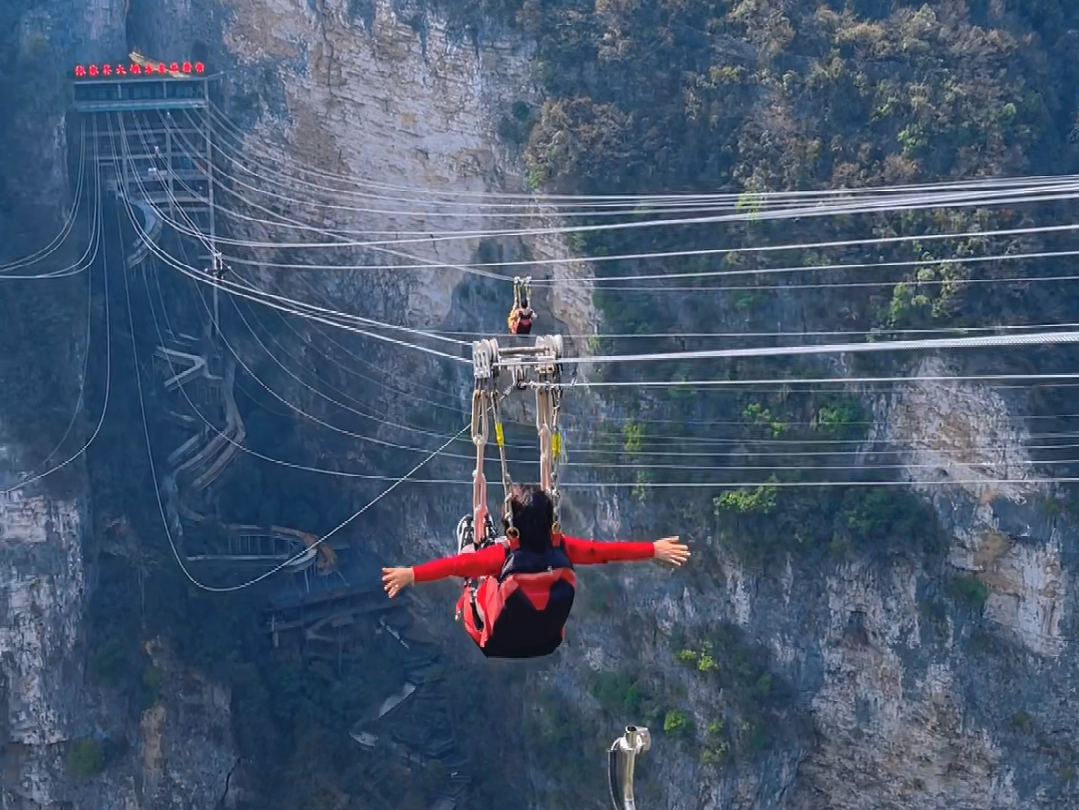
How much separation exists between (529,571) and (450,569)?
1.45ft

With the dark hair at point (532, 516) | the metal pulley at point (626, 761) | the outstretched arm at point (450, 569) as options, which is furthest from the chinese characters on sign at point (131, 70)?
the metal pulley at point (626, 761)

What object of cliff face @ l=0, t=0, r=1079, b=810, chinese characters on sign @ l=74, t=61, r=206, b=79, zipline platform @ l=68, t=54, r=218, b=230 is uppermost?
chinese characters on sign @ l=74, t=61, r=206, b=79

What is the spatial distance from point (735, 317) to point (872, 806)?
18.7 feet

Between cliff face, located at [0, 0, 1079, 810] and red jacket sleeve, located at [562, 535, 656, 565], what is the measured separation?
32.0 feet

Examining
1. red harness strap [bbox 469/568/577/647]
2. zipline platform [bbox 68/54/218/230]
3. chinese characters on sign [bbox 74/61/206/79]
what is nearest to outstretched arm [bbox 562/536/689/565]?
red harness strap [bbox 469/568/577/647]

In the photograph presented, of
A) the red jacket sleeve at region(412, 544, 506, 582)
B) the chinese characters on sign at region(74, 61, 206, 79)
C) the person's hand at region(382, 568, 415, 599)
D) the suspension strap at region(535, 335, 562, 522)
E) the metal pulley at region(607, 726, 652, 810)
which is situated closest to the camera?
the metal pulley at region(607, 726, 652, 810)

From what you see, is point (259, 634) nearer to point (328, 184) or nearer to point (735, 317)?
point (328, 184)

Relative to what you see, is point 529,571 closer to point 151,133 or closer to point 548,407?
point 548,407

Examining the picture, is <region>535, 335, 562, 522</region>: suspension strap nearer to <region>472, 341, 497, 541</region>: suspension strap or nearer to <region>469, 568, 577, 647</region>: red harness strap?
<region>472, 341, 497, 541</region>: suspension strap

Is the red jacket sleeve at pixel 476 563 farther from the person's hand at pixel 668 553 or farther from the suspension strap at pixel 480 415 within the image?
Result: the person's hand at pixel 668 553

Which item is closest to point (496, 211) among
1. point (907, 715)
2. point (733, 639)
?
point (733, 639)

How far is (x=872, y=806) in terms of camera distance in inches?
734

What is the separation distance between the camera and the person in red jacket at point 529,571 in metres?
8.11

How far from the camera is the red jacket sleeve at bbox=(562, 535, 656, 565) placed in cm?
818
